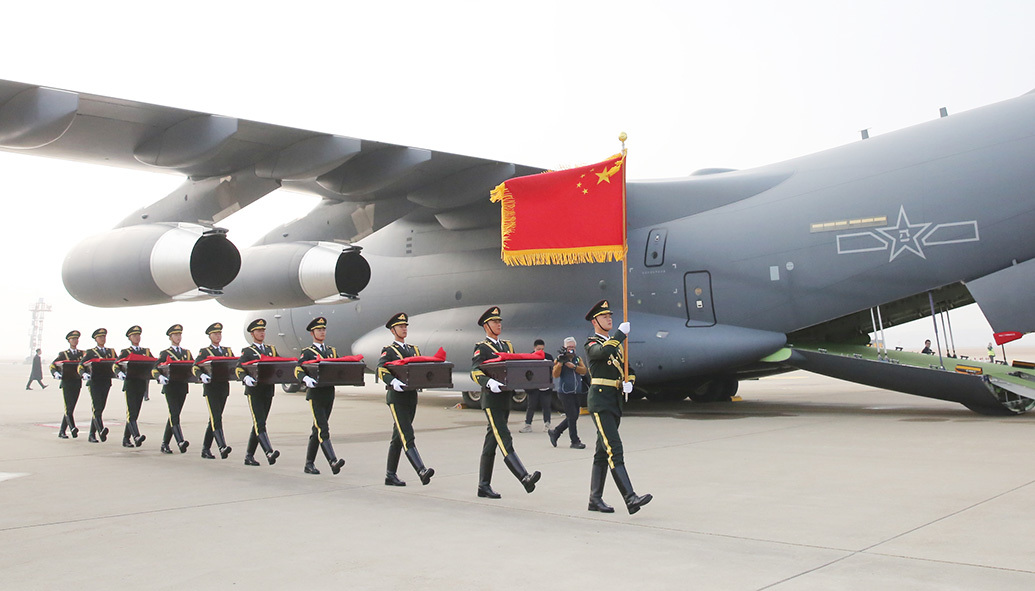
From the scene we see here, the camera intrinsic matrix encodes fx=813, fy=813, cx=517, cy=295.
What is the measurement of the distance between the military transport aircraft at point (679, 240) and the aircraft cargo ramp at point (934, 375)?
3cm

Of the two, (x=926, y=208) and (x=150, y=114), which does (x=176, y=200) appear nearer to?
(x=150, y=114)

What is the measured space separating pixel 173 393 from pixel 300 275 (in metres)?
2.93

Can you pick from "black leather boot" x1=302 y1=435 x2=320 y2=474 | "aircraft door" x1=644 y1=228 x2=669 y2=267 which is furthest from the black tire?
"black leather boot" x1=302 y1=435 x2=320 y2=474

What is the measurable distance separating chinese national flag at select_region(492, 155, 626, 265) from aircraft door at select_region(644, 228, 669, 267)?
0.49 metres

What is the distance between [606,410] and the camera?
18.8 feet

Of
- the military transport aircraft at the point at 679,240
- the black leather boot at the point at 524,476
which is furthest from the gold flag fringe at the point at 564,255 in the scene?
the black leather boot at the point at 524,476

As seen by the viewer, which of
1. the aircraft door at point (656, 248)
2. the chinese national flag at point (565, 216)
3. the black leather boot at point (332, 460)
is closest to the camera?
the black leather boot at point (332, 460)

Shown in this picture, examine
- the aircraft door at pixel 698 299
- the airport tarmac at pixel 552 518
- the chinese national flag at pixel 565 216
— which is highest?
the chinese national flag at pixel 565 216

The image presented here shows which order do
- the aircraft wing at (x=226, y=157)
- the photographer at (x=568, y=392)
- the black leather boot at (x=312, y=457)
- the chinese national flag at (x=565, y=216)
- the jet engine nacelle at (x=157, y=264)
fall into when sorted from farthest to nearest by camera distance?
the chinese national flag at (x=565, y=216) < the jet engine nacelle at (x=157, y=264) < the photographer at (x=568, y=392) < the aircraft wing at (x=226, y=157) < the black leather boot at (x=312, y=457)

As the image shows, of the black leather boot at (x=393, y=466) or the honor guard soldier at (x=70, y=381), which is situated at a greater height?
the honor guard soldier at (x=70, y=381)

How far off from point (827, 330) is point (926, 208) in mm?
2578

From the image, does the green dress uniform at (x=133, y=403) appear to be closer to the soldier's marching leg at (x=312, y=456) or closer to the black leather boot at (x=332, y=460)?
the soldier's marching leg at (x=312, y=456)

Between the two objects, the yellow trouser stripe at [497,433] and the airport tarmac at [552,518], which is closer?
the airport tarmac at [552,518]

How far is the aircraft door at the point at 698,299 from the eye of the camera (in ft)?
39.5
